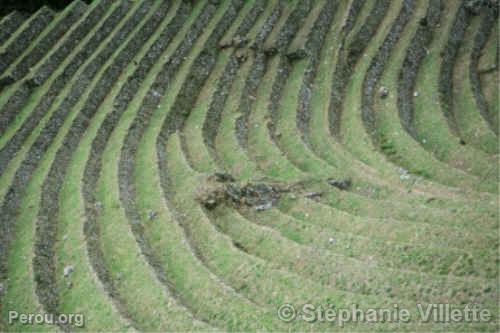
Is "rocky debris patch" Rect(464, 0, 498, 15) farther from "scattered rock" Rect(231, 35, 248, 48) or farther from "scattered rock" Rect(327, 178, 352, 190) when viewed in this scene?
"scattered rock" Rect(327, 178, 352, 190)

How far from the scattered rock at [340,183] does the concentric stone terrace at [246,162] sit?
0.05 metres

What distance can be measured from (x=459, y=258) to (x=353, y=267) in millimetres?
2576

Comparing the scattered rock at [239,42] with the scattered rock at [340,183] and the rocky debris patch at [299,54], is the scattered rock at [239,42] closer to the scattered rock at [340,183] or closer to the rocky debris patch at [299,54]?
the rocky debris patch at [299,54]

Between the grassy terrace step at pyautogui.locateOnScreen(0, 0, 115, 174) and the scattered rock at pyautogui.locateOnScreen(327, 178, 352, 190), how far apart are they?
1279 centimetres

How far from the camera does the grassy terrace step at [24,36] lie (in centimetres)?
2459

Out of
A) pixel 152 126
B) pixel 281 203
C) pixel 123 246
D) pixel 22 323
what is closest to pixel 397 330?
pixel 281 203

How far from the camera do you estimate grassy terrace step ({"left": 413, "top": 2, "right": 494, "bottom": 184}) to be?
17.1m

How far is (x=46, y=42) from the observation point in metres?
25.4

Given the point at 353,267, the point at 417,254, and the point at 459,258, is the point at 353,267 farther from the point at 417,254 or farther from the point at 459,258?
the point at 459,258

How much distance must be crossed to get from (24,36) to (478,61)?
23.2 m

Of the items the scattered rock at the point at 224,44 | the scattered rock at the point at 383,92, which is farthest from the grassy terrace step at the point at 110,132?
the scattered rock at the point at 383,92

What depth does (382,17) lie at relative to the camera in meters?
25.1

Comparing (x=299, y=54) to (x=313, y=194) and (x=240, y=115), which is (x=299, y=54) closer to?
(x=240, y=115)

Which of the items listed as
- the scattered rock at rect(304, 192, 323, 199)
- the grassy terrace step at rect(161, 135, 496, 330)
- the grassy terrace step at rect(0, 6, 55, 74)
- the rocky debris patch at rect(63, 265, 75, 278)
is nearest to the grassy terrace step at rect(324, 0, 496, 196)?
the scattered rock at rect(304, 192, 323, 199)
